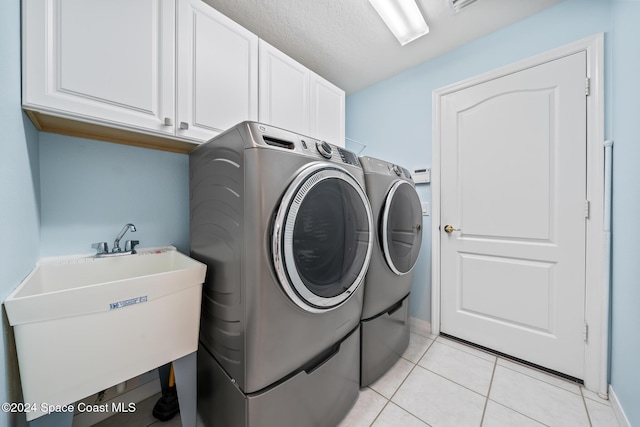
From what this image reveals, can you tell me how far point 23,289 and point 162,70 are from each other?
1013 millimetres

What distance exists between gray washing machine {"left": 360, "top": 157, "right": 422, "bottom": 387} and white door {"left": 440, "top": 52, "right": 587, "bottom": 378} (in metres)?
0.58

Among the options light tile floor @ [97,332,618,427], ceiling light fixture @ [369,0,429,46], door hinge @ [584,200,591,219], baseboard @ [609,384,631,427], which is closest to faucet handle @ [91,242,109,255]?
light tile floor @ [97,332,618,427]

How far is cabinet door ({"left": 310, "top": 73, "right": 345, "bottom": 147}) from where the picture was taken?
182 cm

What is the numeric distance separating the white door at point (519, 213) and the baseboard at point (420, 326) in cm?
13

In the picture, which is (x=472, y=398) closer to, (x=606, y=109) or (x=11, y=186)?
(x=606, y=109)

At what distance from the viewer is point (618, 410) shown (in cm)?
119

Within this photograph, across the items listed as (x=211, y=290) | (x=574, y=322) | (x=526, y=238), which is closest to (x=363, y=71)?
(x=526, y=238)

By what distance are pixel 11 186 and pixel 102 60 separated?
23.2 inches

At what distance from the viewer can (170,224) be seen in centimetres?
148

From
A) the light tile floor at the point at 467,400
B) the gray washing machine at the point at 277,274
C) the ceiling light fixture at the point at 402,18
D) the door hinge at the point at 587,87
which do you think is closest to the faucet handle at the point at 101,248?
the gray washing machine at the point at 277,274

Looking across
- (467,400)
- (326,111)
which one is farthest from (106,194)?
(467,400)

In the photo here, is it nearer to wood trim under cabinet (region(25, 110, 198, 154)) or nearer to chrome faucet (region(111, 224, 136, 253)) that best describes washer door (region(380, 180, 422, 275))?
wood trim under cabinet (region(25, 110, 198, 154))

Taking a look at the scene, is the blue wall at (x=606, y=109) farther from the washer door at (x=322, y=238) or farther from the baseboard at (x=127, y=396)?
the baseboard at (x=127, y=396)

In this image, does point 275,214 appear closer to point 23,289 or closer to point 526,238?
point 23,289
